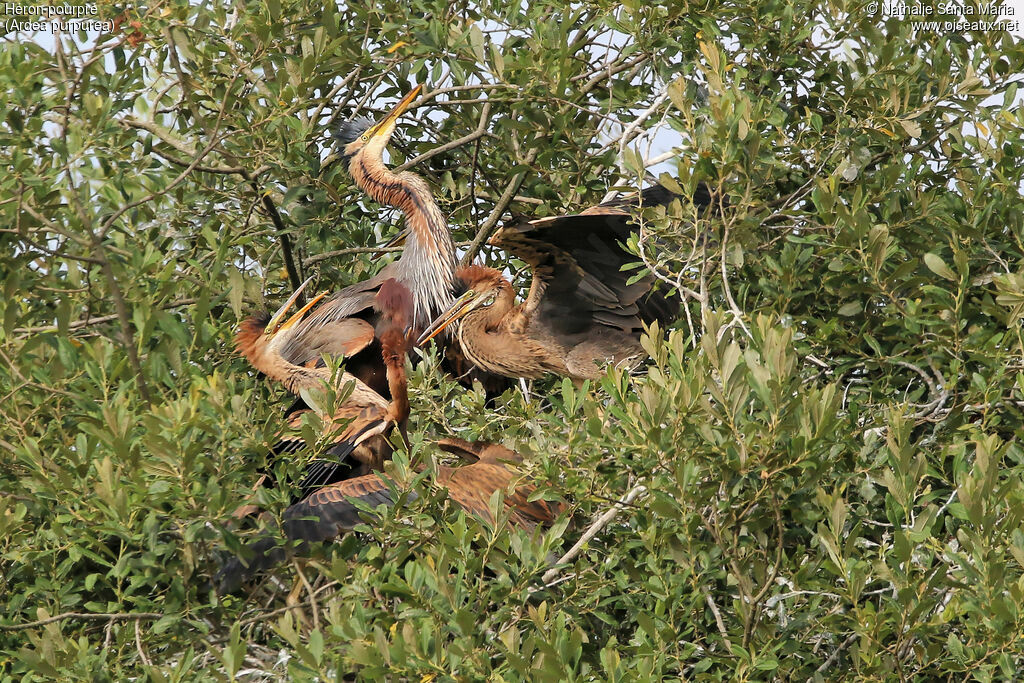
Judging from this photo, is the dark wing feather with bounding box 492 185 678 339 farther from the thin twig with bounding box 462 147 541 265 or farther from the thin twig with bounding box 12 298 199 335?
the thin twig with bounding box 12 298 199 335

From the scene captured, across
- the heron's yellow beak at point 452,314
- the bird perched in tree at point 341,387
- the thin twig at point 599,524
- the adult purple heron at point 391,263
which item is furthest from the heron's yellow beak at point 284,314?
the thin twig at point 599,524

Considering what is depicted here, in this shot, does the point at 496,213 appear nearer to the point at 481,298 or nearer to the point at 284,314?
the point at 481,298

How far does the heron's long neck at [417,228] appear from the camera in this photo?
18.1ft

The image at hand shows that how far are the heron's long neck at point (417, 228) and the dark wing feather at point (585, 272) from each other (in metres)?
0.48

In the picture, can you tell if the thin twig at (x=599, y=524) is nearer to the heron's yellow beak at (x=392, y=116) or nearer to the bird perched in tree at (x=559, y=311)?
the bird perched in tree at (x=559, y=311)

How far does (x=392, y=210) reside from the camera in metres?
5.75

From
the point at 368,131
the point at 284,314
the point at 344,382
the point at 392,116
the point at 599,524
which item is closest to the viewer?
the point at 599,524

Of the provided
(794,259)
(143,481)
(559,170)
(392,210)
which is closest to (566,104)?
(559,170)

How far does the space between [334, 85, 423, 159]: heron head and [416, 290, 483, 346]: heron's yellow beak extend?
2.77 ft

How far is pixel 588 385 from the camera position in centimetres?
333

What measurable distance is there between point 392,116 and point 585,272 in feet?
3.72

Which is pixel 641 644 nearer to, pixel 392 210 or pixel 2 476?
pixel 2 476

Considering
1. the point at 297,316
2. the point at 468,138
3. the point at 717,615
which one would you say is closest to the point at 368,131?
the point at 468,138

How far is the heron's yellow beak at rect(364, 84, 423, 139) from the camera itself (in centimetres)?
477
